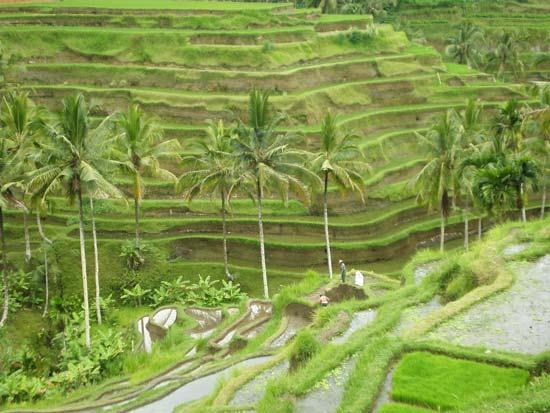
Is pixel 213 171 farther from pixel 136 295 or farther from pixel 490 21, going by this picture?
pixel 490 21

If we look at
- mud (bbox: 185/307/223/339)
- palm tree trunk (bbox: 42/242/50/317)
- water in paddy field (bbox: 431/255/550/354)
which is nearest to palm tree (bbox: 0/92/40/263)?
palm tree trunk (bbox: 42/242/50/317)

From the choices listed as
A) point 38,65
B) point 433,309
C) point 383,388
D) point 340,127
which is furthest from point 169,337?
point 38,65

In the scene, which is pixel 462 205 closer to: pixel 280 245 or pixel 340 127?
pixel 340 127

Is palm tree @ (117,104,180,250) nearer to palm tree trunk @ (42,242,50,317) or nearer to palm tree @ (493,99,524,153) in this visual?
palm tree trunk @ (42,242,50,317)

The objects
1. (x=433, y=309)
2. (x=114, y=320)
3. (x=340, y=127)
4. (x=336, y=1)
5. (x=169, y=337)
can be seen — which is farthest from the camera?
(x=336, y=1)

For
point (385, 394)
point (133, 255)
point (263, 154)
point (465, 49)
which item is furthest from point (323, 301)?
point (465, 49)
